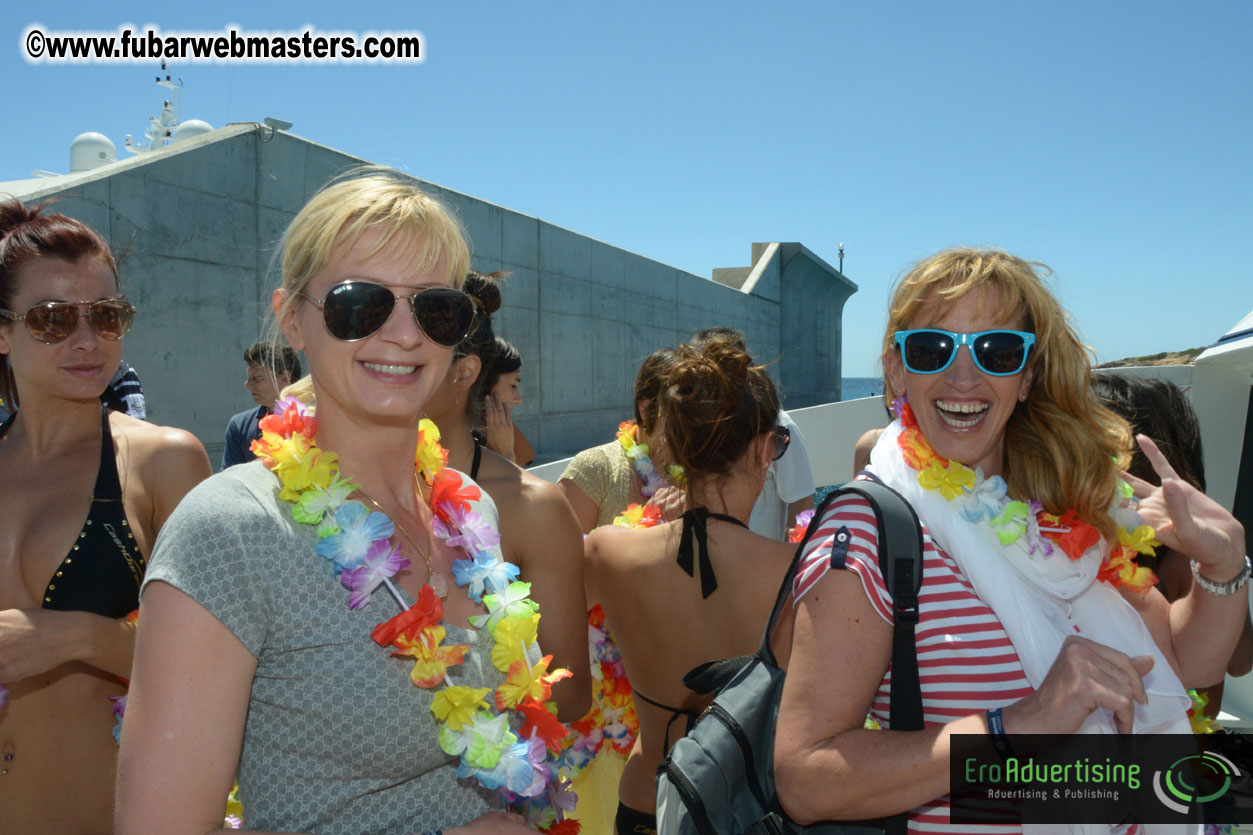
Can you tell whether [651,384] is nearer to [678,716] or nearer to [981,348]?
[678,716]

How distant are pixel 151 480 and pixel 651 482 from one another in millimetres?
1893

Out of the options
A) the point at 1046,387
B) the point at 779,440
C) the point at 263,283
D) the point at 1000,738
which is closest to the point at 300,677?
the point at 1000,738

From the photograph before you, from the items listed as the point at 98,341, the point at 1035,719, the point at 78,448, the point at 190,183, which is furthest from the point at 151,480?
the point at 190,183

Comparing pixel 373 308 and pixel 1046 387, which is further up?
pixel 373 308

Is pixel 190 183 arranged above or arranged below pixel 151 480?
above

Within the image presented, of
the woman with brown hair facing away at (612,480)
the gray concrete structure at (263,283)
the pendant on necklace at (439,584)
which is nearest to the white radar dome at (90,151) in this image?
the gray concrete structure at (263,283)

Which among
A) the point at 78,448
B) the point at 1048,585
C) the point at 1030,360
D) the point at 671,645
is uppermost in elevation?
the point at 1030,360

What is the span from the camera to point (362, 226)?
1472 millimetres

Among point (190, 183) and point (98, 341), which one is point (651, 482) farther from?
point (190, 183)

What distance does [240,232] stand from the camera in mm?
7070

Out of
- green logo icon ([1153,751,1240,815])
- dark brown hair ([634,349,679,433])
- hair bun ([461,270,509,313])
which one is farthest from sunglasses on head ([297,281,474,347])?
green logo icon ([1153,751,1240,815])

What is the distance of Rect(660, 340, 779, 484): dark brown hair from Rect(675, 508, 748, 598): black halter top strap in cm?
12

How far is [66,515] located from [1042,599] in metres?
2.13

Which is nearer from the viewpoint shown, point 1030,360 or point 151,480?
point 1030,360
